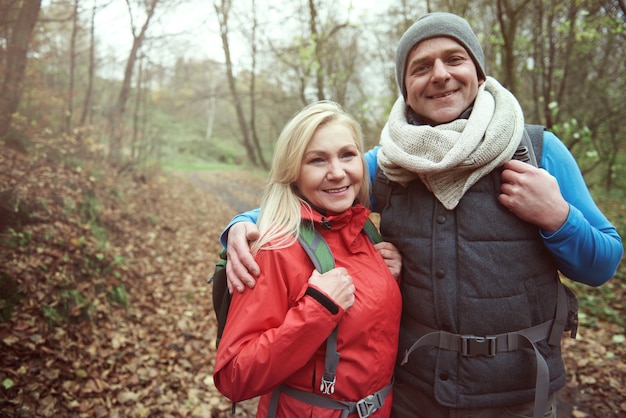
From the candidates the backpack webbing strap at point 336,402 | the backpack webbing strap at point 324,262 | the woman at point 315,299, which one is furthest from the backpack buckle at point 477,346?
the backpack webbing strap at point 324,262

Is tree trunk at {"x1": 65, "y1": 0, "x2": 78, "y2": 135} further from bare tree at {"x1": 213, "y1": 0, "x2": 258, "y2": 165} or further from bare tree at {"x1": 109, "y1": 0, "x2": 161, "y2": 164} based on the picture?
bare tree at {"x1": 213, "y1": 0, "x2": 258, "y2": 165}

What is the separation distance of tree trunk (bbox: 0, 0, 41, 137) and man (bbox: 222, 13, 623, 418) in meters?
6.73

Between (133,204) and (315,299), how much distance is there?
8.76 m

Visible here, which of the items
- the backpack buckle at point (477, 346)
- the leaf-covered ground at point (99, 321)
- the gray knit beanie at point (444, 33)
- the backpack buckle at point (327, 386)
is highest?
the gray knit beanie at point (444, 33)

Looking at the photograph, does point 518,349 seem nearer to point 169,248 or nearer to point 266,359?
point 266,359

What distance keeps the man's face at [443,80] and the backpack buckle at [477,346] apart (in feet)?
3.42

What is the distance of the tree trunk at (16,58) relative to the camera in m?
6.12

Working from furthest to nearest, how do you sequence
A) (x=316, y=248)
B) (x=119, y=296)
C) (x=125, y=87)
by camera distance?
1. (x=125, y=87)
2. (x=119, y=296)
3. (x=316, y=248)

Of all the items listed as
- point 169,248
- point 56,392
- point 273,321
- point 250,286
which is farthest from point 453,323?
point 169,248

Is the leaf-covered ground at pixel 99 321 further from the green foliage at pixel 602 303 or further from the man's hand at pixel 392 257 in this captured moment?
the man's hand at pixel 392 257

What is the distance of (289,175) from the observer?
1.91 metres

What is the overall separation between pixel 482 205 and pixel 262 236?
103 centimetres

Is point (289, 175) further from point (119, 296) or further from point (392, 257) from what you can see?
Answer: point (119, 296)

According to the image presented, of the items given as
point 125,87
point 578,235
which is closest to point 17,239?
point 578,235
